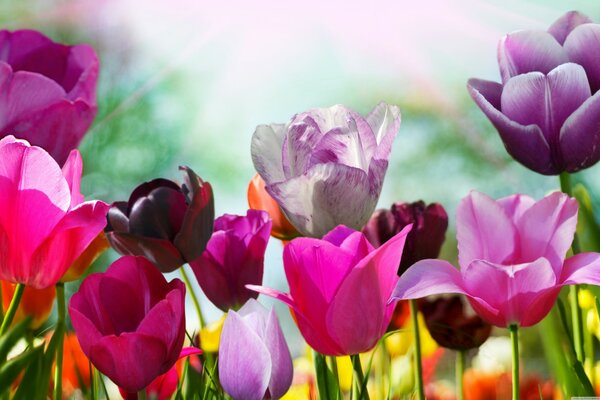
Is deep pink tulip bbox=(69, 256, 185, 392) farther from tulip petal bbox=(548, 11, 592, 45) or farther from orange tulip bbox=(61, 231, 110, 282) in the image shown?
tulip petal bbox=(548, 11, 592, 45)

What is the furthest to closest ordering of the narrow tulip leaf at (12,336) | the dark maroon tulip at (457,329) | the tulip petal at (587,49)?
the dark maroon tulip at (457,329) → the tulip petal at (587,49) → the narrow tulip leaf at (12,336)

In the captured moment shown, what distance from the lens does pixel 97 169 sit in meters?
4.62

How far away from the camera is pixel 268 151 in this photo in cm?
47

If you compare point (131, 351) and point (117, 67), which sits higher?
point (117, 67)

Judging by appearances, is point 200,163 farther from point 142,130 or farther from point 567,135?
point 567,135

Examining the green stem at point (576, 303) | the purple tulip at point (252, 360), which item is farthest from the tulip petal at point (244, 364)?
the green stem at point (576, 303)

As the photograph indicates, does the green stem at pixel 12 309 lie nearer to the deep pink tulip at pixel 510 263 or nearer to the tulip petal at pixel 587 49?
the deep pink tulip at pixel 510 263

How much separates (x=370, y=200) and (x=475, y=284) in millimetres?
69

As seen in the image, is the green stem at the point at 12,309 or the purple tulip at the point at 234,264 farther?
the purple tulip at the point at 234,264

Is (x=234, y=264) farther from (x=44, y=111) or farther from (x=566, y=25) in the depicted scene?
(x=566, y=25)

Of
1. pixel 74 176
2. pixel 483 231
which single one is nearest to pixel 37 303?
pixel 74 176

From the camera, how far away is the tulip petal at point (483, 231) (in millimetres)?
442

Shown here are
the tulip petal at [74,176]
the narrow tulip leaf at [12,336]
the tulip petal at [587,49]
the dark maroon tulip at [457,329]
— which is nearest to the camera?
the narrow tulip leaf at [12,336]

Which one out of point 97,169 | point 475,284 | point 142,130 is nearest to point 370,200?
point 475,284
